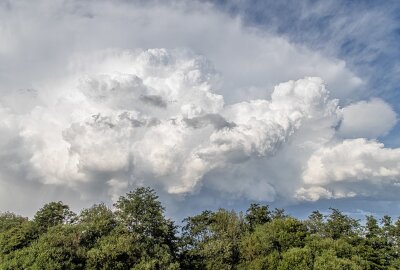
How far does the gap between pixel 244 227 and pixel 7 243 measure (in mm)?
74173

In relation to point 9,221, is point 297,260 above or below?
below

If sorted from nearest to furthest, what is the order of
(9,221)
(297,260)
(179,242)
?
(297,260)
(179,242)
(9,221)

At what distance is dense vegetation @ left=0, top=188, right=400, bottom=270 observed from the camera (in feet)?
320

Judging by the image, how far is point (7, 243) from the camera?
346ft

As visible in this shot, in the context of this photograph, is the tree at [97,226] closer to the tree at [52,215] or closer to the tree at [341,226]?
the tree at [52,215]

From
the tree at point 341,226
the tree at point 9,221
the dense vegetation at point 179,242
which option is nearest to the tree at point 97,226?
the dense vegetation at point 179,242

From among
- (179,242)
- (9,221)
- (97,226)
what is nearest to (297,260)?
(179,242)

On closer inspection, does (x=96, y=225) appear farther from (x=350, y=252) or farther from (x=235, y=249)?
(x=350, y=252)

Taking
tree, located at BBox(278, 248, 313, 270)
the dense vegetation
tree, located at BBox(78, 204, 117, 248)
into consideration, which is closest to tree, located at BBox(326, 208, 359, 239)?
the dense vegetation

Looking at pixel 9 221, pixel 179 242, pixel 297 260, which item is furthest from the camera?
pixel 9 221

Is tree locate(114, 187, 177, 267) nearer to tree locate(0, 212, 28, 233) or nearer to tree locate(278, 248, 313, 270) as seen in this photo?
tree locate(278, 248, 313, 270)

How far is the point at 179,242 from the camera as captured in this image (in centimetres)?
12000

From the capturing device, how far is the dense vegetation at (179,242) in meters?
97.6

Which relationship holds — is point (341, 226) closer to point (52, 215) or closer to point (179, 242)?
point (179, 242)
